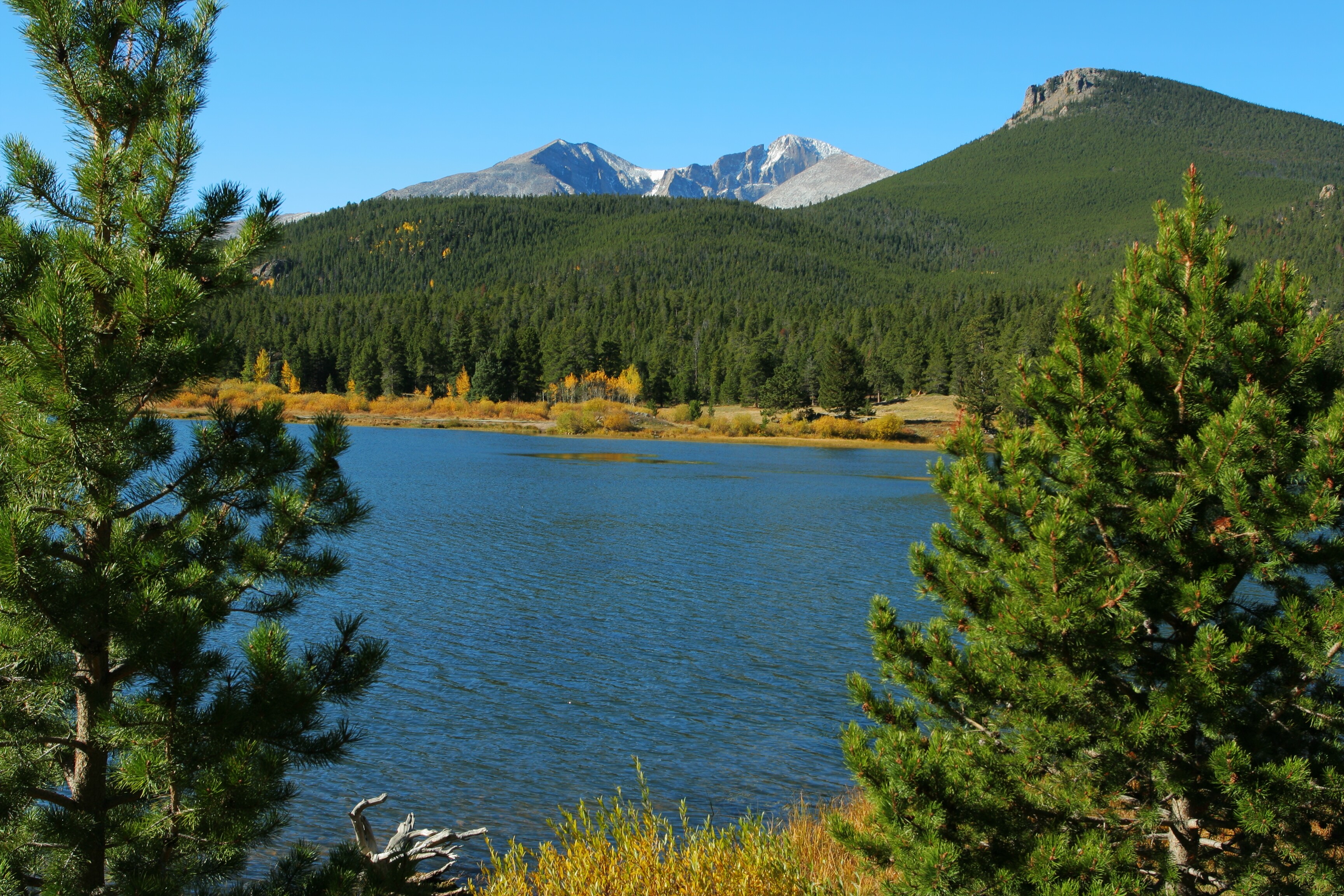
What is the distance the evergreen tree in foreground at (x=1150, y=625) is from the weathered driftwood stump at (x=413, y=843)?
4.13 metres

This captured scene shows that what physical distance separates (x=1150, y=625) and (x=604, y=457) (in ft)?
213

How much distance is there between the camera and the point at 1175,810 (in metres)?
5.88

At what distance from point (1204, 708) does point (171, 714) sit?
5589 mm

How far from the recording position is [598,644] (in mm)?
19422

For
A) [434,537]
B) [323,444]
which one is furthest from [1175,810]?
[434,537]

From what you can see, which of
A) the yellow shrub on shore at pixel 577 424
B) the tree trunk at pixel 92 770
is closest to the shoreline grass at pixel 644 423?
the yellow shrub on shore at pixel 577 424

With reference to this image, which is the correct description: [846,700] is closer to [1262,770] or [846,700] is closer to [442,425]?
[1262,770]

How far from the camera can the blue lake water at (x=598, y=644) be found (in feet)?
40.3

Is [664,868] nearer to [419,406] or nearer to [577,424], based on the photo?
[577,424]

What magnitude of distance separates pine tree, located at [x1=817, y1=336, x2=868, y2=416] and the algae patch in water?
35.6 meters

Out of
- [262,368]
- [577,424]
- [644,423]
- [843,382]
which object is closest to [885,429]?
[843,382]

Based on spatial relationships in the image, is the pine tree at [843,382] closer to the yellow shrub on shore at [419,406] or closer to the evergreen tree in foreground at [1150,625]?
the yellow shrub on shore at [419,406]

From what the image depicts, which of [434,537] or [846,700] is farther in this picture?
[434,537]

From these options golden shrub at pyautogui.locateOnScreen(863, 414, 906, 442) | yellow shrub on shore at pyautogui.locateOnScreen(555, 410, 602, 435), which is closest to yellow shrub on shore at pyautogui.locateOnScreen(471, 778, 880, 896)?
yellow shrub on shore at pyautogui.locateOnScreen(555, 410, 602, 435)
